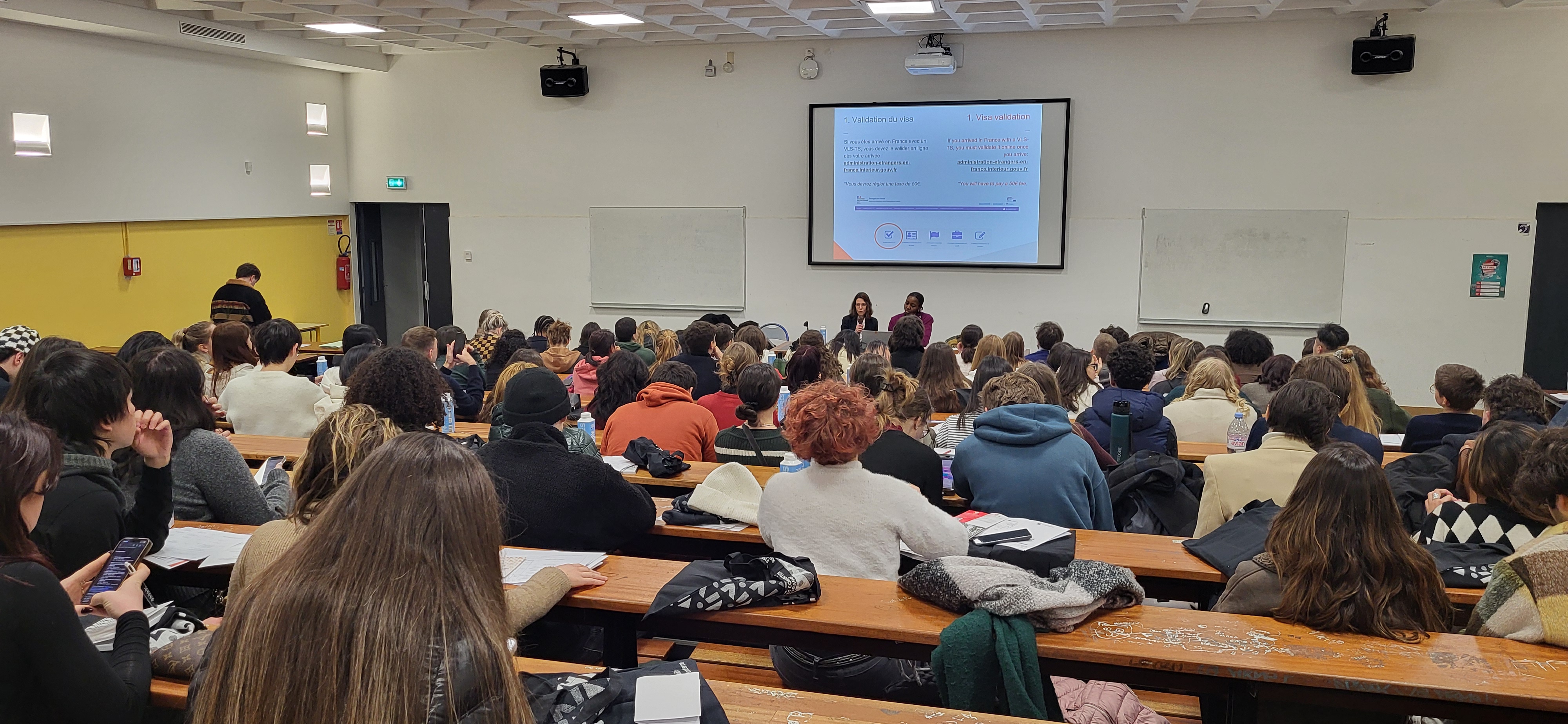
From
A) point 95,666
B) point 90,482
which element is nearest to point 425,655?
point 95,666

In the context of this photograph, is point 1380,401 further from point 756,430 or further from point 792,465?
point 792,465

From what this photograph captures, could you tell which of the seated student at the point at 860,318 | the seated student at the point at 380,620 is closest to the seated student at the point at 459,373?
the seated student at the point at 860,318

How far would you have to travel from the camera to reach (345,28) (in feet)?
32.4

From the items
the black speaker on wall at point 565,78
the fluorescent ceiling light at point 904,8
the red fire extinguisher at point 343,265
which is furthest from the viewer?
the red fire extinguisher at point 343,265

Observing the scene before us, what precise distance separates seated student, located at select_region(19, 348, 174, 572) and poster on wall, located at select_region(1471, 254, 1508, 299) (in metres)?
10.3

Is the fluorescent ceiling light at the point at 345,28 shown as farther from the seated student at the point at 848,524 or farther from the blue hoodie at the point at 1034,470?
the seated student at the point at 848,524

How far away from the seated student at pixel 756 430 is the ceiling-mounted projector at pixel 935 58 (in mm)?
6179

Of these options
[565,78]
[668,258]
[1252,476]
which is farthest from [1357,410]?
[565,78]

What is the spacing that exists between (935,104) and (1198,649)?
8.62 metres

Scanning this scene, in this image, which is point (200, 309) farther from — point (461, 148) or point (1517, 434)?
point (1517, 434)

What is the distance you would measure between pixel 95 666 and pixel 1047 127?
31.0ft

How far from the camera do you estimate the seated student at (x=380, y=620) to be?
1341 millimetres

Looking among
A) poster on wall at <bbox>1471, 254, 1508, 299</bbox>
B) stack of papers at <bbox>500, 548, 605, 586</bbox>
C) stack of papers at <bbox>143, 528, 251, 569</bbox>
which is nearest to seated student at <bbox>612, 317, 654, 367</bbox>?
stack of papers at <bbox>143, 528, 251, 569</bbox>

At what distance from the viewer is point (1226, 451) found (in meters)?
4.94
